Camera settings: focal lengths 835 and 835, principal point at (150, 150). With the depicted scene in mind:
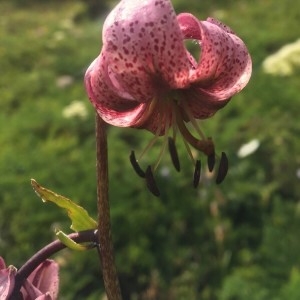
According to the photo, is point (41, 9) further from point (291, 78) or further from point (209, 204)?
point (209, 204)

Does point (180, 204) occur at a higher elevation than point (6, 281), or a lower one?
lower

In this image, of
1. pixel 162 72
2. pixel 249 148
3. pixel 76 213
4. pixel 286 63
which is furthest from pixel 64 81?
pixel 162 72

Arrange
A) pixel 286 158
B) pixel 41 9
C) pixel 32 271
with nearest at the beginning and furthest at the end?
pixel 32 271, pixel 286 158, pixel 41 9

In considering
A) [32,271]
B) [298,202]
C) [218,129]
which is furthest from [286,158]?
[32,271]

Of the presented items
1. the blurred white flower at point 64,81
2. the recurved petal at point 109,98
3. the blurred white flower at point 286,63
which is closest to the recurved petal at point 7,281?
the recurved petal at point 109,98

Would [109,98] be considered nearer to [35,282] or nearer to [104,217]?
[104,217]
